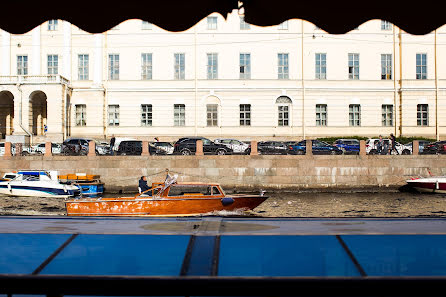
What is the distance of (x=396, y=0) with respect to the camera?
4.20 m

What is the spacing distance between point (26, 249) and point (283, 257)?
73.0 inches

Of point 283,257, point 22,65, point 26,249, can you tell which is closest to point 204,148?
point 22,65

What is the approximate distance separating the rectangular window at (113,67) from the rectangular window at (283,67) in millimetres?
14403

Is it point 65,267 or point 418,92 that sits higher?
point 418,92

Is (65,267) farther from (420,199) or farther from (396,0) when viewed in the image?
(420,199)

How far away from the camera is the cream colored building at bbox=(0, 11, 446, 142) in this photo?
3919 centimetres

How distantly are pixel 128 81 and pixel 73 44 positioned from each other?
6126 mm

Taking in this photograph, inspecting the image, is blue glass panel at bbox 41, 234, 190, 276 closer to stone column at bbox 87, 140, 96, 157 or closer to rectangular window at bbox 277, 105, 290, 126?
stone column at bbox 87, 140, 96, 157

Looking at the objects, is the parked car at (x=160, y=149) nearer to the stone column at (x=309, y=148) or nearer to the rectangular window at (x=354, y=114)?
the stone column at (x=309, y=148)

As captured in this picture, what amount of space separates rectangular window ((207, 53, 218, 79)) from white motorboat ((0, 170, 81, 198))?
733 inches

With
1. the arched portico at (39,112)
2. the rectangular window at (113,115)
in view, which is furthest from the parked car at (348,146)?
the arched portico at (39,112)

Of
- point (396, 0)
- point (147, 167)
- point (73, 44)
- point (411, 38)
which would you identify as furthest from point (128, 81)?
point (396, 0)

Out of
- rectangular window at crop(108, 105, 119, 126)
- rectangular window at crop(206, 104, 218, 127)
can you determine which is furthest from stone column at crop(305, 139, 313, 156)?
rectangular window at crop(108, 105, 119, 126)

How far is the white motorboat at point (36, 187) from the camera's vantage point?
2388cm
